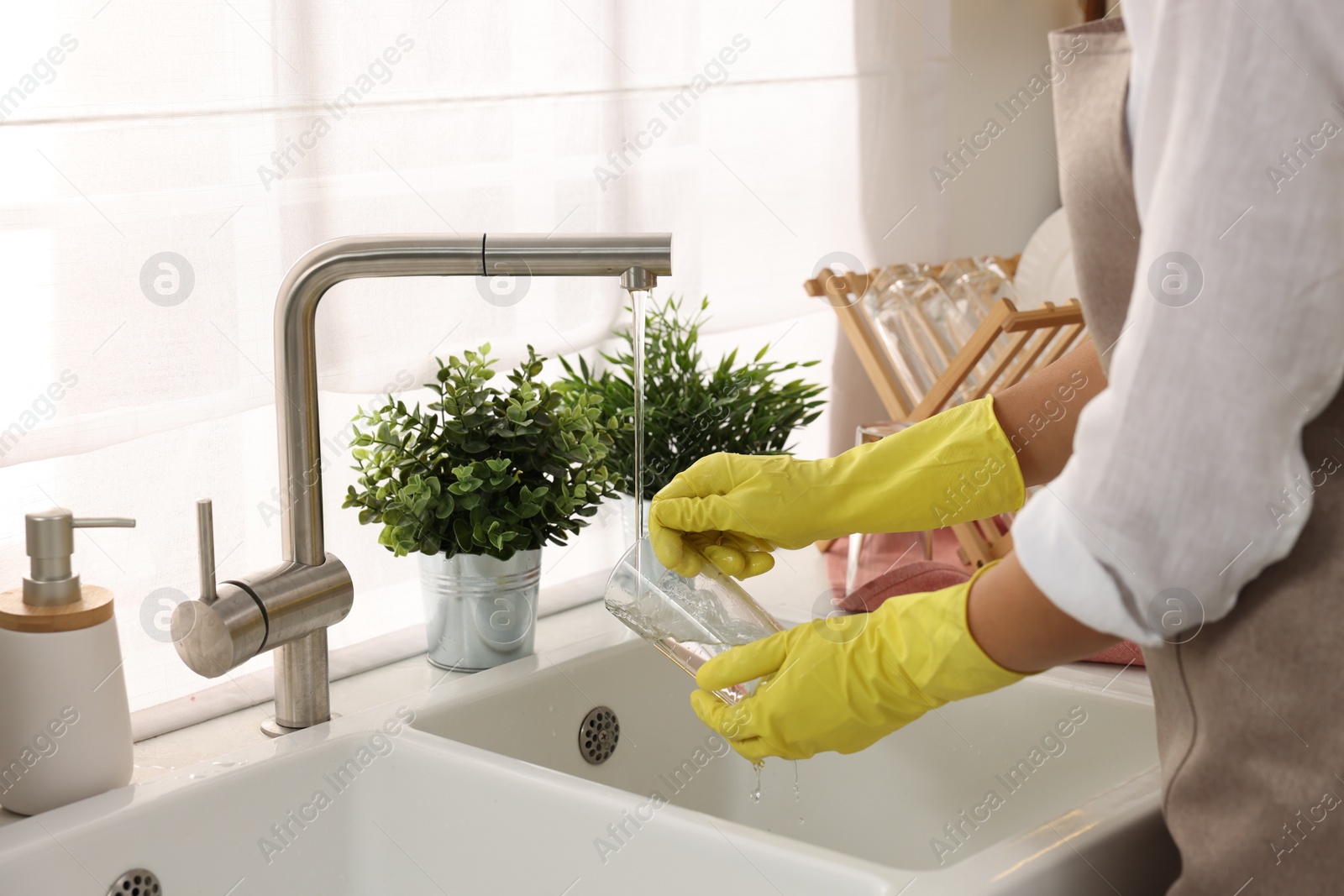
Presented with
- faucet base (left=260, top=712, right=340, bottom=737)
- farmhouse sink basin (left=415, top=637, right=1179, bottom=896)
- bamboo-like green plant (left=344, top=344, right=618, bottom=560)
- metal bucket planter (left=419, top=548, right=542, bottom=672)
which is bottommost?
farmhouse sink basin (left=415, top=637, right=1179, bottom=896)

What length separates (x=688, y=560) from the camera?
2.75 ft

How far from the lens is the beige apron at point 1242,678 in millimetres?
535

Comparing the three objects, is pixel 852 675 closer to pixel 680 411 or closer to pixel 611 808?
pixel 611 808

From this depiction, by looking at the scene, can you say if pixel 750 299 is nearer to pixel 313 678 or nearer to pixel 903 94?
pixel 903 94

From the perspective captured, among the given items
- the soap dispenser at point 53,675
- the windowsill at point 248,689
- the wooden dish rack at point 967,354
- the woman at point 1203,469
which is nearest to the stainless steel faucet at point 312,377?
the soap dispenser at point 53,675

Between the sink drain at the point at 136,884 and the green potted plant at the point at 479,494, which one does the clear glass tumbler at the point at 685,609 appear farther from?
the sink drain at the point at 136,884

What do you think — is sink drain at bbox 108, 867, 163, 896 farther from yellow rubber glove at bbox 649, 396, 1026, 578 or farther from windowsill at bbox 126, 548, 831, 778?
yellow rubber glove at bbox 649, 396, 1026, 578

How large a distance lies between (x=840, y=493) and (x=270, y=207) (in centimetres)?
54

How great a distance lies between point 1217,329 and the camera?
1.59 ft

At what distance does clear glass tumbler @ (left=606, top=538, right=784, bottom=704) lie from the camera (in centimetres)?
80

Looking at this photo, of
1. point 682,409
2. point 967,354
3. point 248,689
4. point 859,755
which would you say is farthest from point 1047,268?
point 248,689

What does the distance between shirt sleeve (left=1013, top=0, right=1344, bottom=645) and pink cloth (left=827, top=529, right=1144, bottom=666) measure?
435mm

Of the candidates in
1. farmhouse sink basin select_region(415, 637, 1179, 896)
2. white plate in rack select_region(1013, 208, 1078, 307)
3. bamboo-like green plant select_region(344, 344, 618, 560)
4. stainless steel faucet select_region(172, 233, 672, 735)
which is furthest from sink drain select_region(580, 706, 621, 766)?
white plate in rack select_region(1013, 208, 1078, 307)

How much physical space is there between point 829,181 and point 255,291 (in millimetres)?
882
